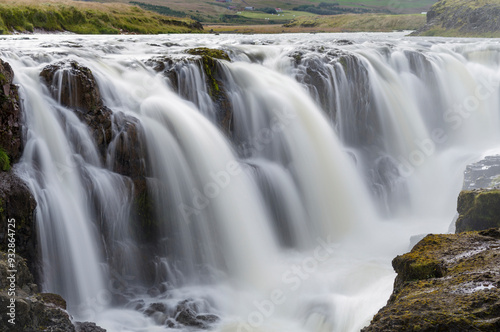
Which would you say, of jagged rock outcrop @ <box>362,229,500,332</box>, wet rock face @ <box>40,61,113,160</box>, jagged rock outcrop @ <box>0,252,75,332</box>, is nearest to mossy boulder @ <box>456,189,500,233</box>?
jagged rock outcrop @ <box>362,229,500,332</box>

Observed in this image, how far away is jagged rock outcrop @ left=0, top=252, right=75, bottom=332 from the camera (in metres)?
6.09

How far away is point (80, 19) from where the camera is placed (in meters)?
42.0

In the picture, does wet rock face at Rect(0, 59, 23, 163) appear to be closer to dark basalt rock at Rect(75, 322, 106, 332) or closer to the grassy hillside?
dark basalt rock at Rect(75, 322, 106, 332)

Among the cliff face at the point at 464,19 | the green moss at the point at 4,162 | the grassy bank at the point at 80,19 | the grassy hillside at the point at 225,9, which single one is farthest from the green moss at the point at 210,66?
the grassy hillside at the point at 225,9

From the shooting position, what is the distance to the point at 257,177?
12.8 meters

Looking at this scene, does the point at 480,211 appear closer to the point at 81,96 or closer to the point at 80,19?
the point at 81,96

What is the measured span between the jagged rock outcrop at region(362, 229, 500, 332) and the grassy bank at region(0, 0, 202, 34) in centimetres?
3204

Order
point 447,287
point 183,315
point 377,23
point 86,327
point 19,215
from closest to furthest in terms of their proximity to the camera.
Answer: point 447,287, point 86,327, point 19,215, point 183,315, point 377,23

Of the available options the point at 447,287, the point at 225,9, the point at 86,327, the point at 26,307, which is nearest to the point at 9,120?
the point at 86,327

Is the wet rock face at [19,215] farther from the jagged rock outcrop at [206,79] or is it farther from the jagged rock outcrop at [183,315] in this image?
the jagged rock outcrop at [206,79]

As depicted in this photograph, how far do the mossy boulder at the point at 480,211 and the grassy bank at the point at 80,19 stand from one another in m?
30.8

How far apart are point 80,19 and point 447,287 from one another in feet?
138

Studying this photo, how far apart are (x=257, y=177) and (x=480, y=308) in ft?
27.1

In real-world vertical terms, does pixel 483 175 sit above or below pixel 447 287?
below
